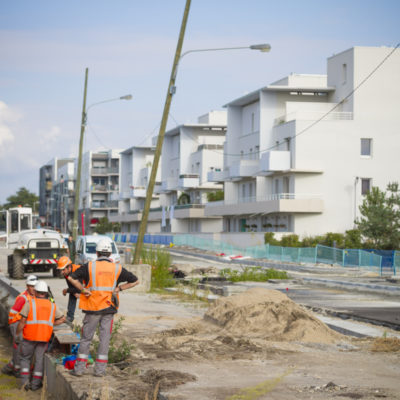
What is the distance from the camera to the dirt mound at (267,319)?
Result: 43.0 feet

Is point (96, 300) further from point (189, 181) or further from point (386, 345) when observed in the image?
point (189, 181)

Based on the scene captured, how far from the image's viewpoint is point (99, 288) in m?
9.29

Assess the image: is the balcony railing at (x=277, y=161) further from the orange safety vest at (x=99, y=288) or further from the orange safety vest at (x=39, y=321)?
the orange safety vest at (x=99, y=288)

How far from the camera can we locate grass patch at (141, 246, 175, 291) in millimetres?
25875

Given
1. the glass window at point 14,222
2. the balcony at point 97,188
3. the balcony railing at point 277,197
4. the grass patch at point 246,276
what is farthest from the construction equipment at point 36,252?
the balcony at point 97,188

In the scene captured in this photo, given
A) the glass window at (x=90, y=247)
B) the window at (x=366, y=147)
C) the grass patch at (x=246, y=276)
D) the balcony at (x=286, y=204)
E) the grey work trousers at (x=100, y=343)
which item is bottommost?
the grass patch at (x=246, y=276)

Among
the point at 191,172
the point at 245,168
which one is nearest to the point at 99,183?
the point at 191,172

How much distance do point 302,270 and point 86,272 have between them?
1273 inches

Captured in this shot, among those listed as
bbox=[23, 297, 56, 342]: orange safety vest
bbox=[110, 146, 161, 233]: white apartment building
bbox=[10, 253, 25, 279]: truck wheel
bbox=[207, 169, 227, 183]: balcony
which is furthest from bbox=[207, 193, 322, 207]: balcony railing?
bbox=[23, 297, 56, 342]: orange safety vest

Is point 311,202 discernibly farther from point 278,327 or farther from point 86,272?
point 86,272

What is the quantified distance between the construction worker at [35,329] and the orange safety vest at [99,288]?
6.40 ft

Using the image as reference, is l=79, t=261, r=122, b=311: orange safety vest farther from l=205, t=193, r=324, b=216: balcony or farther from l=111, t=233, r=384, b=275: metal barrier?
l=205, t=193, r=324, b=216: balcony

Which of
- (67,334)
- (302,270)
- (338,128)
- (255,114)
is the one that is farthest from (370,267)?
(255,114)

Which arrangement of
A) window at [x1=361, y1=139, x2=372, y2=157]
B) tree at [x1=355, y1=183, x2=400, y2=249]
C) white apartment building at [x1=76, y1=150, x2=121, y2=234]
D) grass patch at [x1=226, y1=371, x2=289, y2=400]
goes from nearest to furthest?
grass patch at [x1=226, y1=371, x2=289, y2=400] → tree at [x1=355, y1=183, x2=400, y2=249] → window at [x1=361, y1=139, x2=372, y2=157] → white apartment building at [x1=76, y1=150, x2=121, y2=234]
